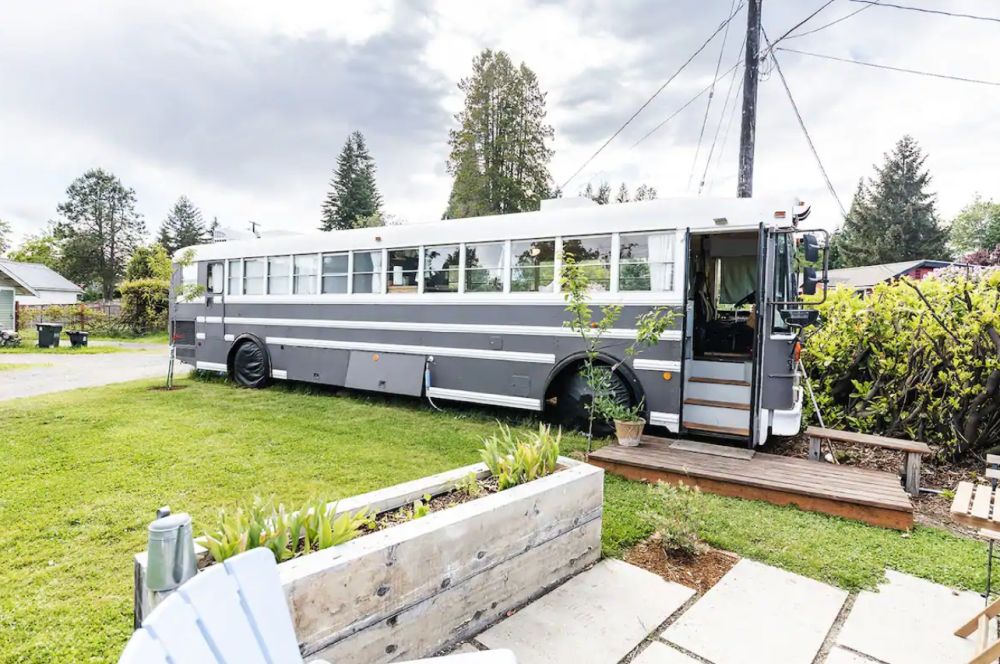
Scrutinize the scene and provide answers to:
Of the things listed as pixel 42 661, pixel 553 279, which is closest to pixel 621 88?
pixel 553 279

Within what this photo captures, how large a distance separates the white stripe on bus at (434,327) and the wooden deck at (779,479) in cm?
122

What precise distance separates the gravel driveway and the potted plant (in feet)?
30.1

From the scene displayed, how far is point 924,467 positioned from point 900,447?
0.96 m

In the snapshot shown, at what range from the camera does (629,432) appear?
5.04 meters

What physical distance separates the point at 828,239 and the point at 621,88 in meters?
12.2

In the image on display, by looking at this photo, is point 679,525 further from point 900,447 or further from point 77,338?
point 77,338

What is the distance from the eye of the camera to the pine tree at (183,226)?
162 feet

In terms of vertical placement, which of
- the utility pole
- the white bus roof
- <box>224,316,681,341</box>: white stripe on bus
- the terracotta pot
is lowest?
the terracotta pot

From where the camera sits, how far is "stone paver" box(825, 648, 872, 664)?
2.25 meters

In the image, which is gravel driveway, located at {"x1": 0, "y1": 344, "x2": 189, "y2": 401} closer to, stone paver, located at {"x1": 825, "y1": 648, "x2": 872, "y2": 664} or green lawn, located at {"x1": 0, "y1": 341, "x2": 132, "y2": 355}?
green lawn, located at {"x1": 0, "y1": 341, "x2": 132, "y2": 355}

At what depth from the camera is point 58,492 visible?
4.08 m

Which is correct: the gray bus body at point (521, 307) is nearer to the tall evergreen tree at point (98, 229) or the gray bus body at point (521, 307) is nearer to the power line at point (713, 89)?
the power line at point (713, 89)

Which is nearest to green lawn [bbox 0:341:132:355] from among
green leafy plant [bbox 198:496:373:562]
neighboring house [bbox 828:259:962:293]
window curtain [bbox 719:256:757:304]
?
window curtain [bbox 719:256:757:304]

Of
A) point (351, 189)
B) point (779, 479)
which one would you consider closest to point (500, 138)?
point (351, 189)
